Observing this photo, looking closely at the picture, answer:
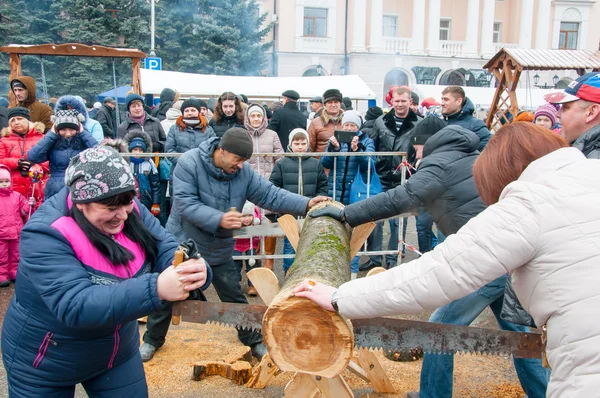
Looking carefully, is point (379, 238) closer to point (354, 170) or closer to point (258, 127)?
point (354, 170)

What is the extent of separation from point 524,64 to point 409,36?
27833 mm

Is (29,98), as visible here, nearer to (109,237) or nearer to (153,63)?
(109,237)

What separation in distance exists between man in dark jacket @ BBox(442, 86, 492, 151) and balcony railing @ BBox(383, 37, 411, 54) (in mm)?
31009

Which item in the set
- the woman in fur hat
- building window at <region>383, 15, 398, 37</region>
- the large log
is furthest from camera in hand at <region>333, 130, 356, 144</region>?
building window at <region>383, 15, 398, 37</region>

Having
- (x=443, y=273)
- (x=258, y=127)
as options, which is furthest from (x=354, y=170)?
(x=443, y=273)

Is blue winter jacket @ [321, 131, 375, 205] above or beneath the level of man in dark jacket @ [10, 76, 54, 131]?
beneath

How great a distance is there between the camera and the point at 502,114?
1148 cm

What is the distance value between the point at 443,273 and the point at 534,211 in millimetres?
382

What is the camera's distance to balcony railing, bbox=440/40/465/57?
3694cm

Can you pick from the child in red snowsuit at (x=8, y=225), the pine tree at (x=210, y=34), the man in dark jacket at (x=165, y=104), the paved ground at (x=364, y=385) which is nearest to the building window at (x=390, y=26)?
the pine tree at (x=210, y=34)

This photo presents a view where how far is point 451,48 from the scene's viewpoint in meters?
37.1

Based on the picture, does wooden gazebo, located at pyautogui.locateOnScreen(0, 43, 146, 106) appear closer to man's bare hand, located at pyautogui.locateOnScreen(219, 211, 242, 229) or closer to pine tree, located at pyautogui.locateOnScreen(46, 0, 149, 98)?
man's bare hand, located at pyautogui.locateOnScreen(219, 211, 242, 229)

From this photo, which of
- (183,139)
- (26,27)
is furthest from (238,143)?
(26,27)

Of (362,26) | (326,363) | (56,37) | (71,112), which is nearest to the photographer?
(326,363)
